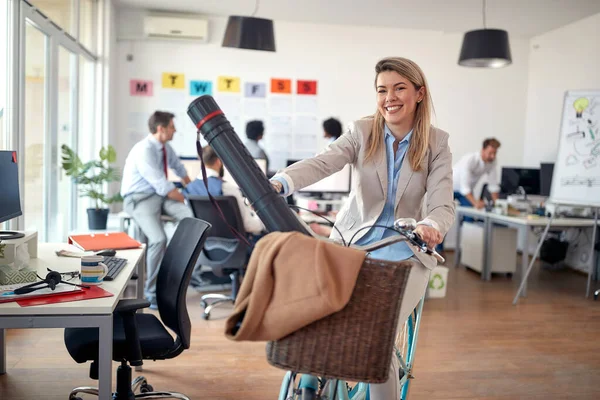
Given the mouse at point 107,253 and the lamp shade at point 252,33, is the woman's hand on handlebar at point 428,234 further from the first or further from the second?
the lamp shade at point 252,33

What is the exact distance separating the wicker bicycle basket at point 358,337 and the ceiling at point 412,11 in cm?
570

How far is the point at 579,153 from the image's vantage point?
477cm

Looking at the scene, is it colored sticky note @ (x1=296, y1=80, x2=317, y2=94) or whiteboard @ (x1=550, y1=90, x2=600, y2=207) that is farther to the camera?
colored sticky note @ (x1=296, y1=80, x2=317, y2=94)

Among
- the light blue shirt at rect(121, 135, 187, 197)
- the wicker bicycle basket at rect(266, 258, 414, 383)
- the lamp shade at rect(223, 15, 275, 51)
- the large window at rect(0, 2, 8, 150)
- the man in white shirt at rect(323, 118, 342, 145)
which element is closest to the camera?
the wicker bicycle basket at rect(266, 258, 414, 383)

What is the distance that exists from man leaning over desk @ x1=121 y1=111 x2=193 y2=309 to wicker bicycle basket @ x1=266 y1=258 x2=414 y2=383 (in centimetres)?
346

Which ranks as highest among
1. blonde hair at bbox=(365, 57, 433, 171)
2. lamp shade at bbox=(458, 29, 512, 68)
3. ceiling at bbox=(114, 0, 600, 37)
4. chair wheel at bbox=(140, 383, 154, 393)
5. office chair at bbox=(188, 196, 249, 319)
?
ceiling at bbox=(114, 0, 600, 37)

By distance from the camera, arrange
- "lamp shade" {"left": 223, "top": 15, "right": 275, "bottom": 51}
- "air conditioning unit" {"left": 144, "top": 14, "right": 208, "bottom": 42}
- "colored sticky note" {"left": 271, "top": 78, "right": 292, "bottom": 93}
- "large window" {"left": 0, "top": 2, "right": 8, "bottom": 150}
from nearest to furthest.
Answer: "large window" {"left": 0, "top": 2, "right": 8, "bottom": 150} → "lamp shade" {"left": 223, "top": 15, "right": 275, "bottom": 51} → "air conditioning unit" {"left": 144, "top": 14, "right": 208, "bottom": 42} → "colored sticky note" {"left": 271, "top": 78, "right": 292, "bottom": 93}

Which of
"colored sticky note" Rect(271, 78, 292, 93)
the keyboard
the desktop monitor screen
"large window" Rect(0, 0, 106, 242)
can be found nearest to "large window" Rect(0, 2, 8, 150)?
"large window" Rect(0, 0, 106, 242)

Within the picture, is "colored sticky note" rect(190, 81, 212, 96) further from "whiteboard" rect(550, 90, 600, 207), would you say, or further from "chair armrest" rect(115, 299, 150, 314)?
"chair armrest" rect(115, 299, 150, 314)

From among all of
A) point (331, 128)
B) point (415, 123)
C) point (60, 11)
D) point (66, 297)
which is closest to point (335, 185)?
point (331, 128)

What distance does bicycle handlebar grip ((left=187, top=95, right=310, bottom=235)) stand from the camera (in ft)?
4.25

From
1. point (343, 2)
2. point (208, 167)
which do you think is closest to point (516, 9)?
point (343, 2)

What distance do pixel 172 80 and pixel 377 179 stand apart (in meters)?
5.73

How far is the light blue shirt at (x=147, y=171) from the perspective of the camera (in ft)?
14.5
